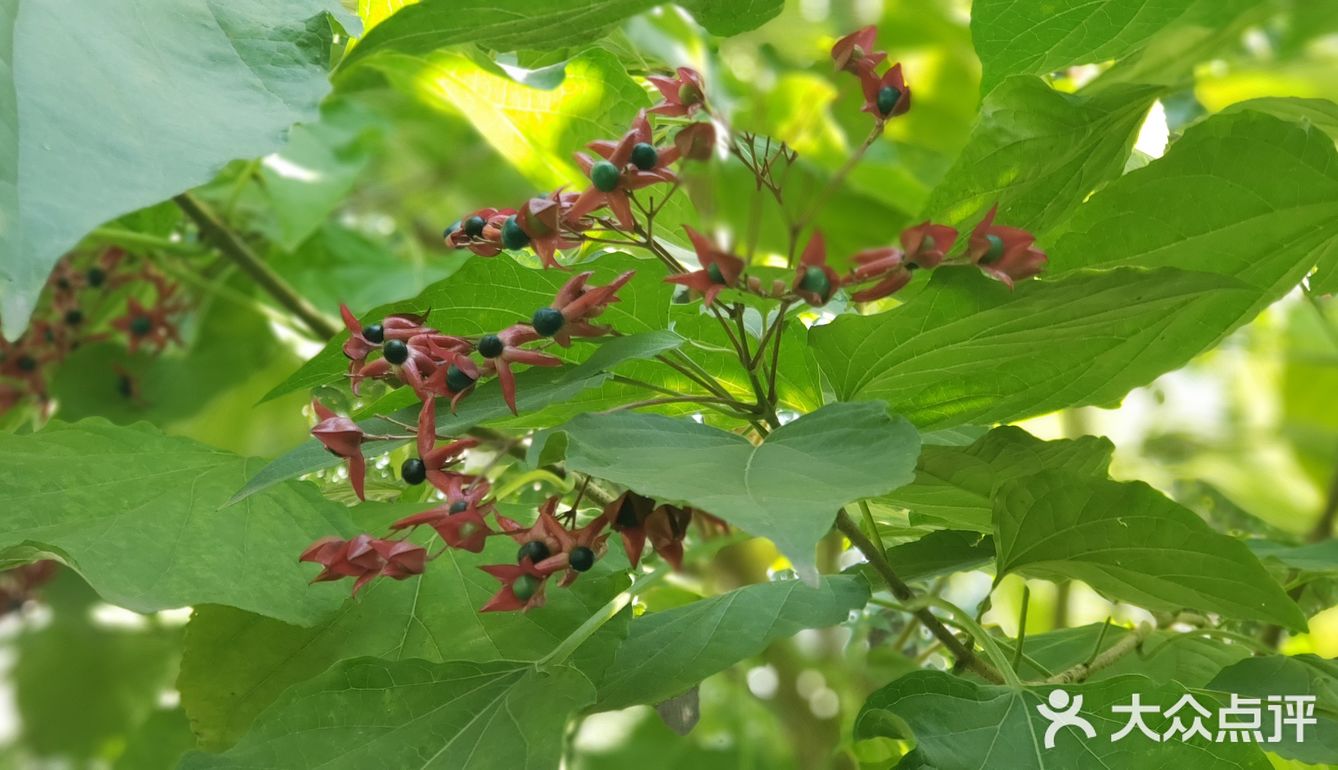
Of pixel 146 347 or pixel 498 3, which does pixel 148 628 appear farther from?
pixel 498 3

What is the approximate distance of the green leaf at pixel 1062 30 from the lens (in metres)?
0.61

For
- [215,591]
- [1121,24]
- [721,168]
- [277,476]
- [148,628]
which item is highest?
[1121,24]

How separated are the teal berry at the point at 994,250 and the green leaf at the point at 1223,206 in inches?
4.5

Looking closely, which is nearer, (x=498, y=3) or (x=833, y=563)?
(x=498, y=3)

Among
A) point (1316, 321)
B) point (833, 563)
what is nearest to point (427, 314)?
point (833, 563)

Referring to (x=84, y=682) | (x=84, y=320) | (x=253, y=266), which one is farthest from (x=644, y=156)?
(x=84, y=682)

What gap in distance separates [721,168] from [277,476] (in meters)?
1.17

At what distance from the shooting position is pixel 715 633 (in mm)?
583

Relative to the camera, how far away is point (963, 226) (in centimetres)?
62

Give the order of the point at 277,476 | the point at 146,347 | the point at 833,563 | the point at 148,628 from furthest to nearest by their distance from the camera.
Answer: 1. the point at 148,628
2. the point at 146,347
3. the point at 833,563
4. the point at 277,476

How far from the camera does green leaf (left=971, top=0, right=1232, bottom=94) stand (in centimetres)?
61

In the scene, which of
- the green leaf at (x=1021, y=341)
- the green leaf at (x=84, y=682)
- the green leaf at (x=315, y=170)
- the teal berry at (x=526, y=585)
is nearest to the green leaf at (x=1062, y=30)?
the green leaf at (x=1021, y=341)

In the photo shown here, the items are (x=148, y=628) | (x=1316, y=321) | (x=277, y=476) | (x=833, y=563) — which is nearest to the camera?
(x=277, y=476)

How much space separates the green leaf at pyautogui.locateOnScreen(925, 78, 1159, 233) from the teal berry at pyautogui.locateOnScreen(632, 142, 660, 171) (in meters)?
0.17
